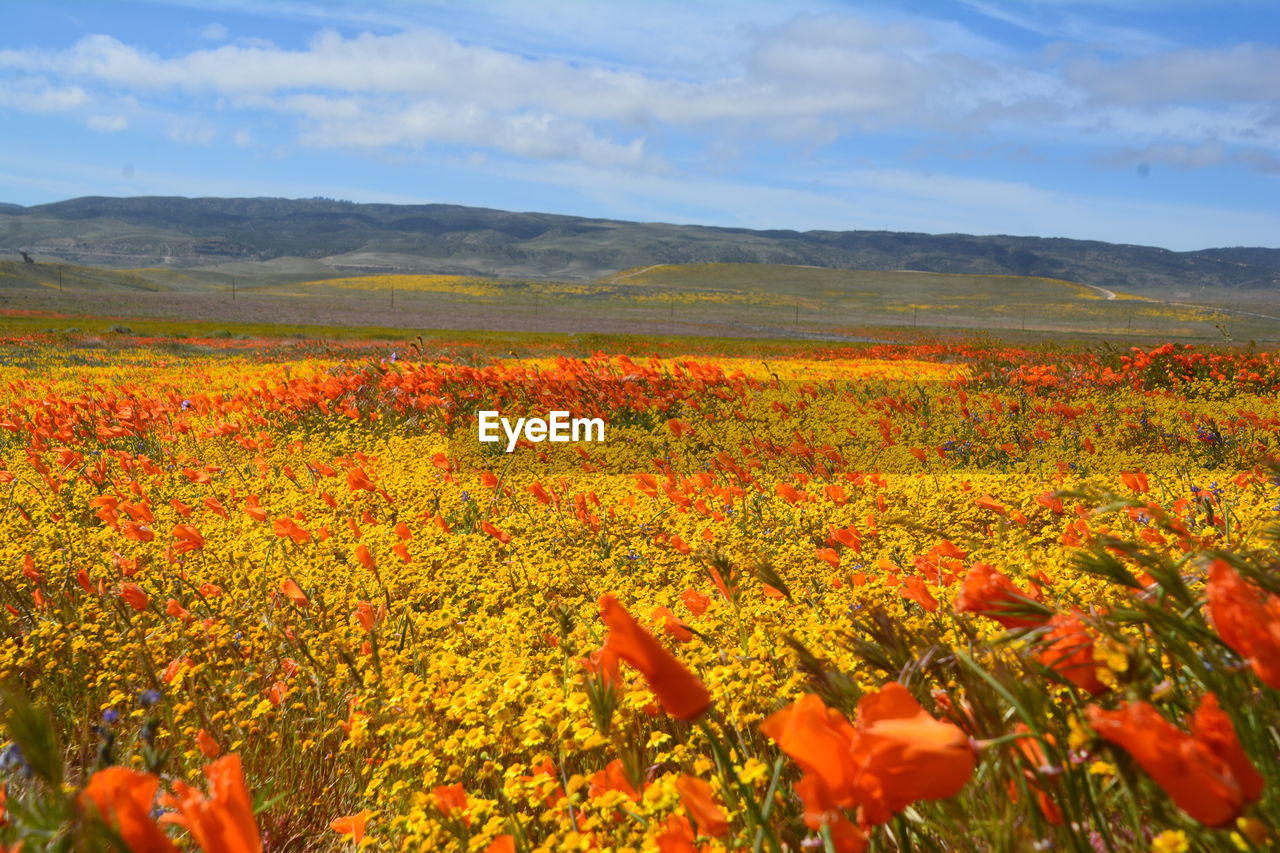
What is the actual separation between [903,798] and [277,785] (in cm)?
216

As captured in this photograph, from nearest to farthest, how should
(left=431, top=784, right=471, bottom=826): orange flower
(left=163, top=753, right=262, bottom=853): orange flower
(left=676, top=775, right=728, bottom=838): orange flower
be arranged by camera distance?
(left=163, top=753, right=262, bottom=853): orange flower, (left=676, top=775, right=728, bottom=838): orange flower, (left=431, top=784, right=471, bottom=826): orange flower

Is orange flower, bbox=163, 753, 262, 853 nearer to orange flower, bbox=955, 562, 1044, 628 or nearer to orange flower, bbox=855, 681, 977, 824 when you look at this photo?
orange flower, bbox=855, 681, 977, 824

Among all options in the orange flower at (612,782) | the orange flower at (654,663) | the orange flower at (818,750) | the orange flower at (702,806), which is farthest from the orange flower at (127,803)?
the orange flower at (612,782)

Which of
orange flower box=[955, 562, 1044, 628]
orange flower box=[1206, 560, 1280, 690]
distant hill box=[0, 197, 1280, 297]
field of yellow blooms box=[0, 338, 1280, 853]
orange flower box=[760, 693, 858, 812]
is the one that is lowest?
field of yellow blooms box=[0, 338, 1280, 853]

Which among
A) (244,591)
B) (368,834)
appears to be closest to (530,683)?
(368,834)

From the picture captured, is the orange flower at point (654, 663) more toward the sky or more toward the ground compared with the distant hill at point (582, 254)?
more toward the ground

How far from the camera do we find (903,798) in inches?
30.5

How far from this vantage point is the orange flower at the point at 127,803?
74 cm

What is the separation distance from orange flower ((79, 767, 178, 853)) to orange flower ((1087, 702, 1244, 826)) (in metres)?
0.84

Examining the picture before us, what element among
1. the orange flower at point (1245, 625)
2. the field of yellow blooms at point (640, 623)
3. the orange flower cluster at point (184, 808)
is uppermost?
the orange flower at point (1245, 625)

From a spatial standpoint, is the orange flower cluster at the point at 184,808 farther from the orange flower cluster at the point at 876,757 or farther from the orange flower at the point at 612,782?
the orange flower at the point at 612,782

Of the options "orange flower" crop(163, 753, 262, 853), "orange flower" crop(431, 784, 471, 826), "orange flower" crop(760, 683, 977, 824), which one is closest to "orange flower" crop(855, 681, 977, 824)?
"orange flower" crop(760, 683, 977, 824)

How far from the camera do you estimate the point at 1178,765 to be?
0.71 metres

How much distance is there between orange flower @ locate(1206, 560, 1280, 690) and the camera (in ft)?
2.48
